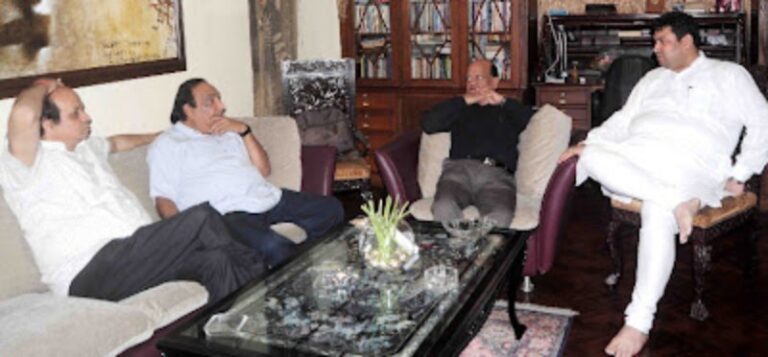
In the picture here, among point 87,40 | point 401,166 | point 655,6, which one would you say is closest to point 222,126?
point 87,40

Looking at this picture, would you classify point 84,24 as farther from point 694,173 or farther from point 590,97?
point 590,97

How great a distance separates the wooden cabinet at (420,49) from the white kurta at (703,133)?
2149 millimetres

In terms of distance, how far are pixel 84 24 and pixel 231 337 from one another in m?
1.89

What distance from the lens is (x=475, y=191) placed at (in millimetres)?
3721

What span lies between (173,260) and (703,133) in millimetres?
2281

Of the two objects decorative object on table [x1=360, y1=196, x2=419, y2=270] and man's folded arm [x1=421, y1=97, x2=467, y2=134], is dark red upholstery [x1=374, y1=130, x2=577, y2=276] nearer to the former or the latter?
man's folded arm [x1=421, y1=97, x2=467, y2=134]

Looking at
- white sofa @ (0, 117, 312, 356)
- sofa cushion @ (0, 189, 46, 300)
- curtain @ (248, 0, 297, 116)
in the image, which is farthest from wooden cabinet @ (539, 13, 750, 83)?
sofa cushion @ (0, 189, 46, 300)

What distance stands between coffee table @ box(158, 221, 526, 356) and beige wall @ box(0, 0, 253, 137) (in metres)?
1.34

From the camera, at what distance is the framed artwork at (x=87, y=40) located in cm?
298

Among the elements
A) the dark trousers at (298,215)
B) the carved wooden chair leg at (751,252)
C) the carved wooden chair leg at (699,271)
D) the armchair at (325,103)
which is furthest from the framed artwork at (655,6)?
the dark trousers at (298,215)

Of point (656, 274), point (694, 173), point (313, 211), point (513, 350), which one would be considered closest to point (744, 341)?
point (656, 274)

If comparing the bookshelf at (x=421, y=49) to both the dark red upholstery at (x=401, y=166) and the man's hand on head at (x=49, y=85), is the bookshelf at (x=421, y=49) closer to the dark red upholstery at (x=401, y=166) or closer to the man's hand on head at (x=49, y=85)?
the dark red upholstery at (x=401, y=166)

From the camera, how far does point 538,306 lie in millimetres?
3449

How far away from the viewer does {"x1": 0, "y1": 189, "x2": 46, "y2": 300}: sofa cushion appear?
261 centimetres
